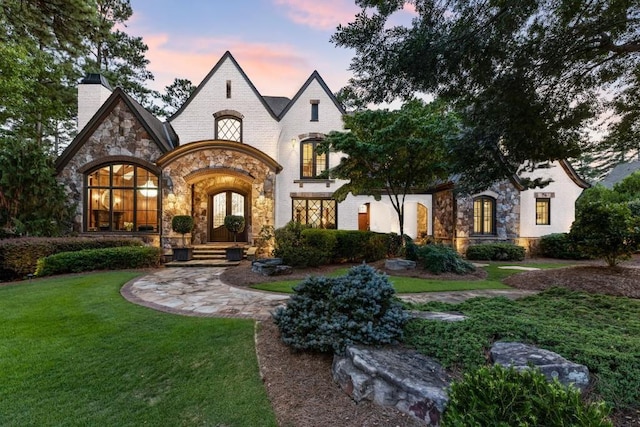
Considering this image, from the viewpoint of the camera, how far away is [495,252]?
12508mm

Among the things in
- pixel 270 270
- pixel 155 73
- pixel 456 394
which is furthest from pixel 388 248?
pixel 155 73

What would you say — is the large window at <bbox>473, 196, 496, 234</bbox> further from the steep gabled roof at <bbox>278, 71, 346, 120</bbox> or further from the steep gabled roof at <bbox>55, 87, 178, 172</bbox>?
the steep gabled roof at <bbox>55, 87, 178, 172</bbox>

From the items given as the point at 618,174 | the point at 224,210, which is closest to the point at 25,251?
the point at 224,210

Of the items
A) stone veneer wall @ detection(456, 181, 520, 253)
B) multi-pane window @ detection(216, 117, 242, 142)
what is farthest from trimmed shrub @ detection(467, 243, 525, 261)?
multi-pane window @ detection(216, 117, 242, 142)

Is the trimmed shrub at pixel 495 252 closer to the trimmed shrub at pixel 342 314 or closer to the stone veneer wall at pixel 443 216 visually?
the stone veneer wall at pixel 443 216

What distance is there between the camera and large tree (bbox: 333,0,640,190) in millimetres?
4043

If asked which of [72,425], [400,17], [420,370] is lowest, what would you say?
[72,425]

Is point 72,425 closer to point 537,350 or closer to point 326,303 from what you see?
point 326,303

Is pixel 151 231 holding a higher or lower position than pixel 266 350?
higher

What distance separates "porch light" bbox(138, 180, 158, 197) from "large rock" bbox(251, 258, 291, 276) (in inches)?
251

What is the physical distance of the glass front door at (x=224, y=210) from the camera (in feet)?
44.5

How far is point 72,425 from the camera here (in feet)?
8.04

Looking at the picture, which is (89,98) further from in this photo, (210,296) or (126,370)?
(126,370)

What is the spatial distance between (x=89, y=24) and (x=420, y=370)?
13.1 meters
